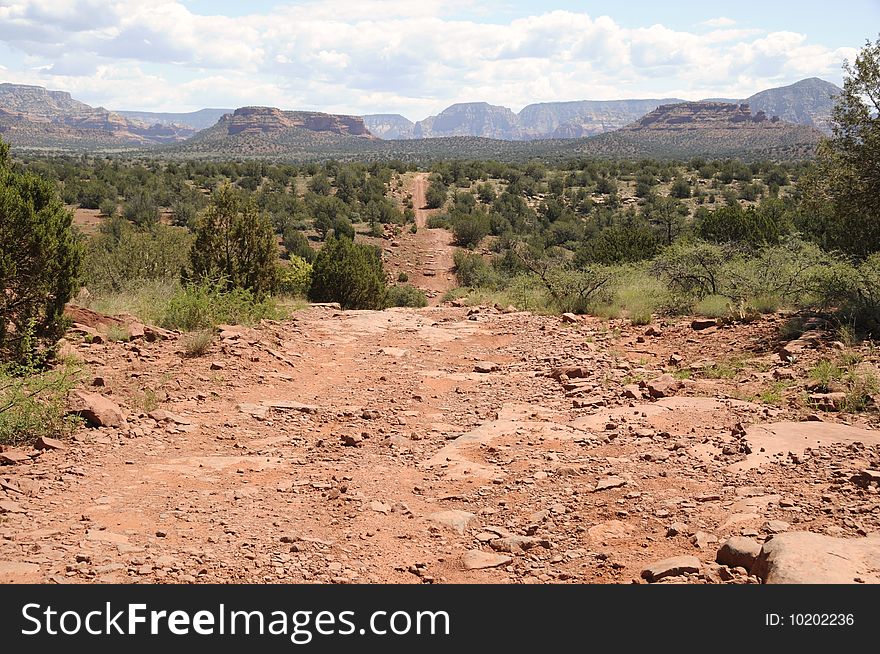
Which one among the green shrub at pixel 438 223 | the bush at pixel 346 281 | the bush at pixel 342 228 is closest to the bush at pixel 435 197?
the green shrub at pixel 438 223

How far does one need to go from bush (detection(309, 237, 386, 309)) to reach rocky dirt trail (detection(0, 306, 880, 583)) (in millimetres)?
11538

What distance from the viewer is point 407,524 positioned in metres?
4.84

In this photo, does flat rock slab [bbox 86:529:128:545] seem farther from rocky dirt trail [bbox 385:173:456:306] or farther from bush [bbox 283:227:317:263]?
bush [bbox 283:227:317:263]

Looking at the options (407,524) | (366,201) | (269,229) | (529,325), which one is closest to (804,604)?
(407,524)

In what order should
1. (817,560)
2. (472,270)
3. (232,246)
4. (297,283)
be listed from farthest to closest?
1. (472,270)
2. (297,283)
3. (232,246)
4. (817,560)

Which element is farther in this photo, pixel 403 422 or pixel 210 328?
pixel 210 328

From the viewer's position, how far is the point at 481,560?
4.25 metres

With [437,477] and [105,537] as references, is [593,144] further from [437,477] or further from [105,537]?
[105,537]

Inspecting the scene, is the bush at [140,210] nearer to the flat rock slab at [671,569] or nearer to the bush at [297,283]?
the bush at [297,283]

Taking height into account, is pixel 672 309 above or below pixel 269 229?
below

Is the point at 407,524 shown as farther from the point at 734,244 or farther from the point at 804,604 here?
the point at 734,244

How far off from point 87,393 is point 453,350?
5.79 meters

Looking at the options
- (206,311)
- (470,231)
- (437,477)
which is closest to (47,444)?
(437,477)

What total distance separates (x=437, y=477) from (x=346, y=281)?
16016 mm
